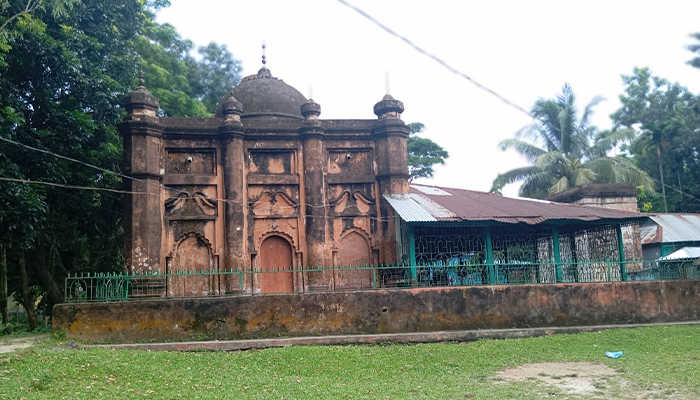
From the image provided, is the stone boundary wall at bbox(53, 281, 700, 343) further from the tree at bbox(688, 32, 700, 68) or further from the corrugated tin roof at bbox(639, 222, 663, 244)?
the tree at bbox(688, 32, 700, 68)

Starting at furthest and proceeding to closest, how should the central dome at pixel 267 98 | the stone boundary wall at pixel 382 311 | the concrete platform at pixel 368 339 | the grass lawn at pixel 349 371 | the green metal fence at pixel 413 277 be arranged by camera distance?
the central dome at pixel 267 98 → the green metal fence at pixel 413 277 → the stone boundary wall at pixel 382 311 → the concrete platform at pixel 368 339 → the grass lawn at pixel 349 371

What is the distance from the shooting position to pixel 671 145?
31.3 m

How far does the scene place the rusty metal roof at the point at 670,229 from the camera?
21688 millimetres

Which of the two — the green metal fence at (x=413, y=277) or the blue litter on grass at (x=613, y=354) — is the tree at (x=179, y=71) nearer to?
the green metal fence at (x=413, y=277)

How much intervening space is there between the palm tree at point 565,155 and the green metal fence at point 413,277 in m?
13.2

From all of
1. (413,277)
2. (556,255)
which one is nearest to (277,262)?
(413,277)

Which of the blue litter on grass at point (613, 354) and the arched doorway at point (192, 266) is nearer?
the blue litter on grass at point (613, 354)

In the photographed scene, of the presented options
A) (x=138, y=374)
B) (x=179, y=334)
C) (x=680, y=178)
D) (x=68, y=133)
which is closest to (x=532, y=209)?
(x=179, y=334)

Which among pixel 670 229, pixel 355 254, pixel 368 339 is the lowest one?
pixel 368 339

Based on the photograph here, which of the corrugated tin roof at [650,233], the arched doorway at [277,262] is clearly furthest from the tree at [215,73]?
the corrugated tin roof at [650,233]

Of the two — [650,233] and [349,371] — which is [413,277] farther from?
[650,233]

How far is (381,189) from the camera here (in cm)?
1620

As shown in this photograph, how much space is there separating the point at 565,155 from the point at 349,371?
23.4 metres

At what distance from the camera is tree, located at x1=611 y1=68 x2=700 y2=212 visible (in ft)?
101
